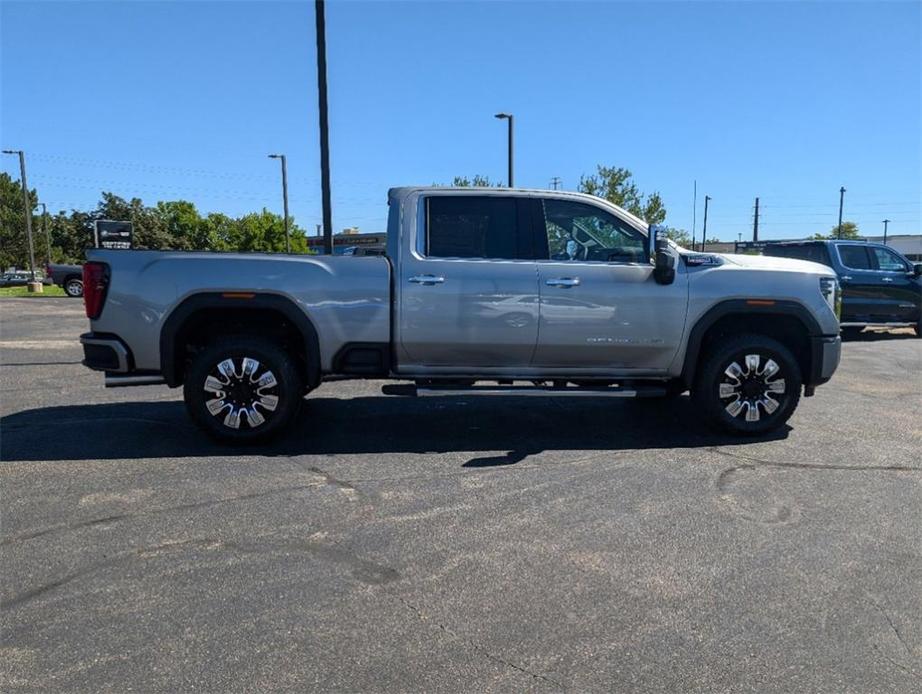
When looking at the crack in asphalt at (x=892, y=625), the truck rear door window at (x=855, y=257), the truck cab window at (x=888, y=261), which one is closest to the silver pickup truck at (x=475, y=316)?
the crack in asphalt at (x=892, y=625)

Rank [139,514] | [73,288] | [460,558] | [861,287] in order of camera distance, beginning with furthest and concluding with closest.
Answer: [73,288]
[861,287]
[139,514]
[460,558]

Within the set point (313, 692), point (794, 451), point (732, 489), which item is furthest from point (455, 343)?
point (313, 692)

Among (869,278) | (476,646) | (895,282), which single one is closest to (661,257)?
(476,646)

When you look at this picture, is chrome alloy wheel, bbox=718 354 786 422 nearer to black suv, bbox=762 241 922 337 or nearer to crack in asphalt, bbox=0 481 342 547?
crack in asphalt, bbox=0 481 342 547

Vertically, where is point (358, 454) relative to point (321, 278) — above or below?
below

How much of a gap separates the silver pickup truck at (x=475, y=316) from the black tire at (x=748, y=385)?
1 centimetres

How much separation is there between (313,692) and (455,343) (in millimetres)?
3581

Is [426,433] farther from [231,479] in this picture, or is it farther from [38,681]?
[38,681]

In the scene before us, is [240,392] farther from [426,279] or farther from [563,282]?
[563,282]

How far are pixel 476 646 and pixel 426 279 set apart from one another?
134 inches

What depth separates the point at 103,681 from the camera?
264 centimetres

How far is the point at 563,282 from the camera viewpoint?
231 inches

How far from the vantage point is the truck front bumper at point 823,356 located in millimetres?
6145

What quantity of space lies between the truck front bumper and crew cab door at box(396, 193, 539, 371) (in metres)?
2.48
